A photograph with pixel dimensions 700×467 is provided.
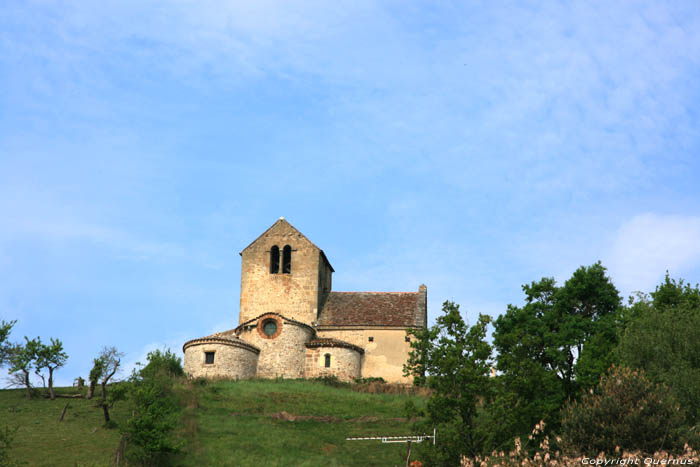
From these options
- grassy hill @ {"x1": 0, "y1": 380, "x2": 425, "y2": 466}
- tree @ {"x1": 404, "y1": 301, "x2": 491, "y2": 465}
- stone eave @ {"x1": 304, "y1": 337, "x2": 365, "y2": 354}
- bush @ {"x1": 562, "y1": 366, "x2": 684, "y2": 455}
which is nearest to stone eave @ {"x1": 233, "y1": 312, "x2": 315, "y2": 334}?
stone eave @ {"x1": 304, "y1": 337, "x2": 365, "y2": 354}

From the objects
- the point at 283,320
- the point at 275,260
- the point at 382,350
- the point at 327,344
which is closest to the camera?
the point at 327,344

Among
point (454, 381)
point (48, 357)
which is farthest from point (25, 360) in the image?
point (454, 381)

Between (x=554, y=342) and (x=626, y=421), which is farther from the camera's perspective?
(x=554, y=342)

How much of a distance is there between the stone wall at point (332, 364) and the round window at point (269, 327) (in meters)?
2.92

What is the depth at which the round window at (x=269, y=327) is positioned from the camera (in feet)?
183

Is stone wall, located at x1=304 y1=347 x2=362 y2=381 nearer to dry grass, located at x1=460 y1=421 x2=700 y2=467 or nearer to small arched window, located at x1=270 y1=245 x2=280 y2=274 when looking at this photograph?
small arched window, located at x1=270 y1=245 x2=280 y2=274

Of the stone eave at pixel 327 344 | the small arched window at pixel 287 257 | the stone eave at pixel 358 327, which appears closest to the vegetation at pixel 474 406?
the stone eave at pixel 327 344

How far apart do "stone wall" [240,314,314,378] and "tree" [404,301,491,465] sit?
19585mm

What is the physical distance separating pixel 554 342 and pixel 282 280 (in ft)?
80.8

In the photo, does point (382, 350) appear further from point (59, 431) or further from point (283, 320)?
point (59, 431)

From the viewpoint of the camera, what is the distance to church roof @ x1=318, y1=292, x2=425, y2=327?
192 ft

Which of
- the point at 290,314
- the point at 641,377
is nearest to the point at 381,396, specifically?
the point at 290,314

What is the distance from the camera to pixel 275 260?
2445 inches

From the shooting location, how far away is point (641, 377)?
1105 inches
